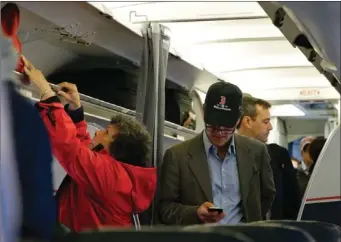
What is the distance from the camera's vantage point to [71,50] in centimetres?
377

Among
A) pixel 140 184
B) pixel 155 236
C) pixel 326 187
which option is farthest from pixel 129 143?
pixel 155 236

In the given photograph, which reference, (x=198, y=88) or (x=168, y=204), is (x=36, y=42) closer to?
(x=168, y=204)

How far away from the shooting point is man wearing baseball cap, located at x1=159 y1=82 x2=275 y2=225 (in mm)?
3092

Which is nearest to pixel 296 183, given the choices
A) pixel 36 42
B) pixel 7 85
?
pixel 36 42

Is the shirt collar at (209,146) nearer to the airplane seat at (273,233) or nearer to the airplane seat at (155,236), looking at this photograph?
the airplane seat at (273,233)

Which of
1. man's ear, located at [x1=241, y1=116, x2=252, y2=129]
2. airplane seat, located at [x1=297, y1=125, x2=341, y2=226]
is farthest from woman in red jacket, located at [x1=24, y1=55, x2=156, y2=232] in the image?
airplane seat, located at [x1=297, y1=125, x2=341, y2=226]

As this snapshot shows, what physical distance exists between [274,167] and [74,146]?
4.90 ft

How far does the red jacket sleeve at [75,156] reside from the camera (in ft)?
9.33

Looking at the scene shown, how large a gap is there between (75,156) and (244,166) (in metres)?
0.87

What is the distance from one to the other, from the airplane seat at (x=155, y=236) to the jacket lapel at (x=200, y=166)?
1819mm

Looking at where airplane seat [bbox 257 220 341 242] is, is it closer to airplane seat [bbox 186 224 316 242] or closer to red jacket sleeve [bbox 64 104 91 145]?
airplane seat [bbox 186 224 316 242]

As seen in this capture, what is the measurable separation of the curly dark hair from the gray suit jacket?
5.5 inches

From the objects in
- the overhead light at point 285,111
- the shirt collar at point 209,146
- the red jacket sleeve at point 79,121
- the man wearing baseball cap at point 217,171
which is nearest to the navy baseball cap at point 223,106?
the man wearing baseball cap at point 217,171

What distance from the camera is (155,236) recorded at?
4.25 feet
